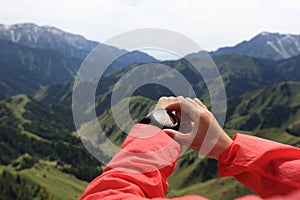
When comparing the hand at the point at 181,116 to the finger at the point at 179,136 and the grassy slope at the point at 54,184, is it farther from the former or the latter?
the grassy slope at the point at 54,184

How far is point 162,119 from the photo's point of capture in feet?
10.8

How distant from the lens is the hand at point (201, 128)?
3.34 m

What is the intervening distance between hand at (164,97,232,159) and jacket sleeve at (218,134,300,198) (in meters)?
0.10

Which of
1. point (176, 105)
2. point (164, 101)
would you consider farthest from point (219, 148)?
point (164, 101)

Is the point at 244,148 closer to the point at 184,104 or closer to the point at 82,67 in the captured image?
the point at 184,104

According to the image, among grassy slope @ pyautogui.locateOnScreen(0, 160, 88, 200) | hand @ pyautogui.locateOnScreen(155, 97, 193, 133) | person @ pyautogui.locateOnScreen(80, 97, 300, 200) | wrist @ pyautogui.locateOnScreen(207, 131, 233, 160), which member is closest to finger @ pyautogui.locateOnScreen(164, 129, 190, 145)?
person @ pyautogui.locateOnScreen(80, 97, 300, 200)

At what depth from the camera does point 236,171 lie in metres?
3.17

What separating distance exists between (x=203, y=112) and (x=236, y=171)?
0.55 metres

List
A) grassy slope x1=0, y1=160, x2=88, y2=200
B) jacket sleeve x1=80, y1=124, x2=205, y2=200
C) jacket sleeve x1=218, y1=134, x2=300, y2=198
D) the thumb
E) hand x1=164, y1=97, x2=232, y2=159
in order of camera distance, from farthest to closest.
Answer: grassy slope x1=0, y1=160, x2=88, y2=200 < hand x1=164, y1=97, x2=232, y2=159 < the thumb < jacket sleeve x1=218, y1=134, x2=300, y2=198 < jacket sleeve x1=80, y1=124, x2=205, y2=200

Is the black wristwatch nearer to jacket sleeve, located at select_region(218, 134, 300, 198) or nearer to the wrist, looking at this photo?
the wrist

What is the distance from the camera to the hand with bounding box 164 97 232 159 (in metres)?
3.34

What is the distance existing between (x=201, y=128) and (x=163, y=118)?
1.10ft

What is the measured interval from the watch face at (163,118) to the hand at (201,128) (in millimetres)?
105

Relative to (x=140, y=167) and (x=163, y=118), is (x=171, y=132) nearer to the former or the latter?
(x=163, y=118)
